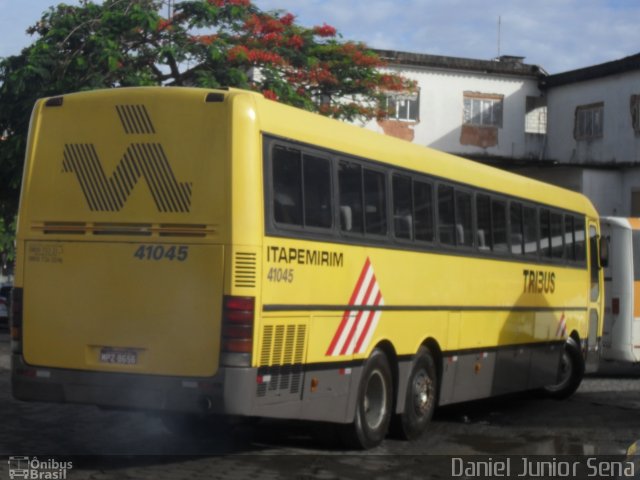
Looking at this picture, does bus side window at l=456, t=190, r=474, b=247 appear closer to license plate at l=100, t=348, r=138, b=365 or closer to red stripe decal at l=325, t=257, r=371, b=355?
red stripe decal at l=325, t=257, r=371, b=355

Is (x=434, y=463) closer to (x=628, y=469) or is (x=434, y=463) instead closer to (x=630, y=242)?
(x=628, y=469)

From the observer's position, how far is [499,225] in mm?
16109

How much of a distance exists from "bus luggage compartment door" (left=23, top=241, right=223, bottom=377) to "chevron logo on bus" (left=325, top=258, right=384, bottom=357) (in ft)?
5.37

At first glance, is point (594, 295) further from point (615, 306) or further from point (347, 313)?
point (347, 313)

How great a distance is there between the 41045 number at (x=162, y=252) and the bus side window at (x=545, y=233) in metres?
8.46

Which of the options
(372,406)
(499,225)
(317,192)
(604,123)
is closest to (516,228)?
(499,225)

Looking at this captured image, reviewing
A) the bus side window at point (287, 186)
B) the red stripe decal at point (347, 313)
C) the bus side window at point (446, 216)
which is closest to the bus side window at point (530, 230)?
the bus side window at point (446, 216)

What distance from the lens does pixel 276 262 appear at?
416 inches

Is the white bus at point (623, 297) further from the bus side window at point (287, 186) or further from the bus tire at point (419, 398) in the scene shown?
the bus side window at point (287, 186)

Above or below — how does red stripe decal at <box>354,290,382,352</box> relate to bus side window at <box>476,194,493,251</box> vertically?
below

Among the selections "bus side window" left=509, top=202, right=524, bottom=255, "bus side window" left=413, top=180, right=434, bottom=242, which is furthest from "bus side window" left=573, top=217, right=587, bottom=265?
"bus side window" left=413, top=180, right=434, bottom=242

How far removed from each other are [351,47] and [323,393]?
2421cm

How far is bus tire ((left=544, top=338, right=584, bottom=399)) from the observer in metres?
18.9

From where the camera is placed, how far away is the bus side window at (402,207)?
13053 mm
